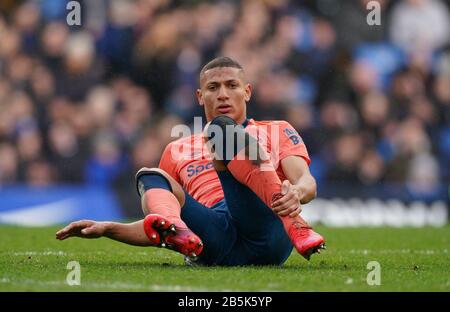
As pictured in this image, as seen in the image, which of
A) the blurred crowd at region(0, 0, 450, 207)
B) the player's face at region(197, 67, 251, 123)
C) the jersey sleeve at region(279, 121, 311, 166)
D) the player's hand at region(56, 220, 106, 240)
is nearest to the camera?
the player's hand at region(56, 220, 106, 240)

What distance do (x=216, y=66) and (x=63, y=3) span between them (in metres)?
8.34

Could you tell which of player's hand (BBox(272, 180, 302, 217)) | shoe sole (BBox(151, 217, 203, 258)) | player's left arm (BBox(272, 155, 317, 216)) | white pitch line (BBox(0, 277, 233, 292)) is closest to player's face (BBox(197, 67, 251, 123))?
player's left arm (BBox(272, 155, 317, 216))

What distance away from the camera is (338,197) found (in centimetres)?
1364

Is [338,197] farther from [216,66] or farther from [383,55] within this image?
[216,66]

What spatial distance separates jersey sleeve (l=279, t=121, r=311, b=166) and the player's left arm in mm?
28

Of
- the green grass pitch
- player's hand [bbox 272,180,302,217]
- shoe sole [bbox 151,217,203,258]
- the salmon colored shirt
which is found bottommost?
the green grass pitch

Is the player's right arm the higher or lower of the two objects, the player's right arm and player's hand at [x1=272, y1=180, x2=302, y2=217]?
the lower

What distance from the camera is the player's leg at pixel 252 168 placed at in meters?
6.08

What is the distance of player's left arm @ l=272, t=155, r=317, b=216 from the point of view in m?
6.12

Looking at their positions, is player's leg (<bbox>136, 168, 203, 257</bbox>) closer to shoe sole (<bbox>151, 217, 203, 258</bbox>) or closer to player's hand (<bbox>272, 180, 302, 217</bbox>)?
shoe sole (<bbox>151, 217, 203, 258</bbox>)

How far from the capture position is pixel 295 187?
6344 millimetres

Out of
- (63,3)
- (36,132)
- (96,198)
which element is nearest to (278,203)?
(96,198)

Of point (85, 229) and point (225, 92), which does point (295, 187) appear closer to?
point (225, 92)

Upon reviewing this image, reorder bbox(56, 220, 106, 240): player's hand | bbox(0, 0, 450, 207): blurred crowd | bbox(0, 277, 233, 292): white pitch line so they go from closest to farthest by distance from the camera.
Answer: bbox(0, 277, 233, 292): white pitch line → bbox(56, 220, 106, 240): player's hand → bbox(0, 0, 450, 207): blurred crowd
